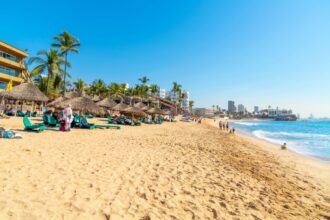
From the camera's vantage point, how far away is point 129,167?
5.43 meters

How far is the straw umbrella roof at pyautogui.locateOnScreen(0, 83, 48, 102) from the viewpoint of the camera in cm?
1683

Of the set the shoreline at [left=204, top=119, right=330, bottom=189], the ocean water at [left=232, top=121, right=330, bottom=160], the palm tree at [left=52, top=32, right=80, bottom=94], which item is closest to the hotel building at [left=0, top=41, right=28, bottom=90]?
the palm tree at [left=52, top=32, right=80, bottom=94]

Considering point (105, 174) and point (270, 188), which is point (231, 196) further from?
point (105, 174)

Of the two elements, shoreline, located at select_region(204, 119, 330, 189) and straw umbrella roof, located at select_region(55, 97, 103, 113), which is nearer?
shoreline, located at select_region(204, 119, 330, 189)

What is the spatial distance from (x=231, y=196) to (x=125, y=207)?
2444 millimetres

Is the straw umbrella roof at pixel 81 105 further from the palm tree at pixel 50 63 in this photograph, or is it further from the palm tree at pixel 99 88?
the palm tree at pixel 99 88

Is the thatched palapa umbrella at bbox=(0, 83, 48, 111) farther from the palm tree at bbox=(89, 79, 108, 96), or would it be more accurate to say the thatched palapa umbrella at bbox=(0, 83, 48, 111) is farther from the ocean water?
the palm tree at bbox=(89, 79, 108, 96)

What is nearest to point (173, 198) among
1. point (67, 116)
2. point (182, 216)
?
point (182, 216)

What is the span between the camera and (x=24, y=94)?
688 inches

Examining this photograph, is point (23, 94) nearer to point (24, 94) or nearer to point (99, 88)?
point (24, 94)

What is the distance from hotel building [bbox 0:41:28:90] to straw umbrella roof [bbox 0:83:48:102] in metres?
12.8

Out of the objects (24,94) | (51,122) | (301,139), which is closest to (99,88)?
(24,94)

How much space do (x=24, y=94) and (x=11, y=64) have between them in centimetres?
1551

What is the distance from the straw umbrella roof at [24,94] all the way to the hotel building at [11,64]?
42.1 feet
